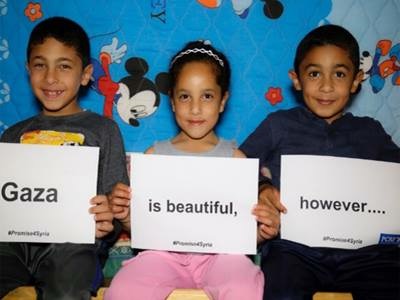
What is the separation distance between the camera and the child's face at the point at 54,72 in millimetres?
1188

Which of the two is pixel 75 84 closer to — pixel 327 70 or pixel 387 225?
pixel 327 70

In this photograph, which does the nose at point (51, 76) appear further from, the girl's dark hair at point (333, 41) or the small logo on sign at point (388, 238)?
the small logo on sign at point (388, 238)

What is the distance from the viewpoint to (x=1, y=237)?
1026 mm

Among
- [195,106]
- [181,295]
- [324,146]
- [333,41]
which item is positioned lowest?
[181,295]

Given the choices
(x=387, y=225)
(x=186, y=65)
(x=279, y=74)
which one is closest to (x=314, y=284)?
(x=387, y=225)

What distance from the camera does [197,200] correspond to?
1.01 metres

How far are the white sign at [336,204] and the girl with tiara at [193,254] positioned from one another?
175 millimetres

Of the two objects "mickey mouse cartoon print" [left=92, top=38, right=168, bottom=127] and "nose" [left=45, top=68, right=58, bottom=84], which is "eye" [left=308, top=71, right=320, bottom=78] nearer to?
"mickey mouse cartoon print" [left=92, top=38, right=168, bottom=127]

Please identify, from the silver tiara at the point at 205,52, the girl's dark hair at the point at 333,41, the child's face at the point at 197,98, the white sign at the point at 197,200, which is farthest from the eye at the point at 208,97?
the girl's dark hair at the point at 333,41

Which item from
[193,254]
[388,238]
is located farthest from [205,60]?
[388,238]

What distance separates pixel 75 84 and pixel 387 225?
0.93m

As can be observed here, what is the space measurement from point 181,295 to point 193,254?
139mm

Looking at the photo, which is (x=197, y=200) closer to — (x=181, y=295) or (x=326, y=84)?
(x=181, y=295)

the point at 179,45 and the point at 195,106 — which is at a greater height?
the point at 179,45
